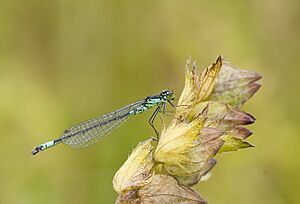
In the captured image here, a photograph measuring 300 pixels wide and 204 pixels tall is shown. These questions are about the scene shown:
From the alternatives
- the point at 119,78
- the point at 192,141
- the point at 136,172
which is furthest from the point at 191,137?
the point at 119,78

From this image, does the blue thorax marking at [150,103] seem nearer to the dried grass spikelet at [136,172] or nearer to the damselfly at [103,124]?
→ the damselfly at [103,124]

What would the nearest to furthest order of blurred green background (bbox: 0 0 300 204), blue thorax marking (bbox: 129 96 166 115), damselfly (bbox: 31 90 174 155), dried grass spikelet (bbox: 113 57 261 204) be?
dried grass spikelet (bbox: 113 57 261 204) → damselfly (bbox: 31 90 174 155) → blue thorax marking (bbox: 129 96 166 115) → blurred green background (bbox: 0 0 300 204)

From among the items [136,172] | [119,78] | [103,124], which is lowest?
[136,172]

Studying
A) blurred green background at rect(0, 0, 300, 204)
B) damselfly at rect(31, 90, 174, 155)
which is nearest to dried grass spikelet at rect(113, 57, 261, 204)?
damselfly at rect(31, 90, 174, 155)

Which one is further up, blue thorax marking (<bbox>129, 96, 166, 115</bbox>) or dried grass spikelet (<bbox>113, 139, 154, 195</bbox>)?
blue thorax marking (<bbox>129, 96, 166, 115</bbox>)

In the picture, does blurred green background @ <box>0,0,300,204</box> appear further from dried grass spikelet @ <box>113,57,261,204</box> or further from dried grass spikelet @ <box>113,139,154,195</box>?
dried grass spikelet @ <box>113,139,154,195</box>

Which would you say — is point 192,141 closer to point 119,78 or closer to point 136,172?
point 136,172
